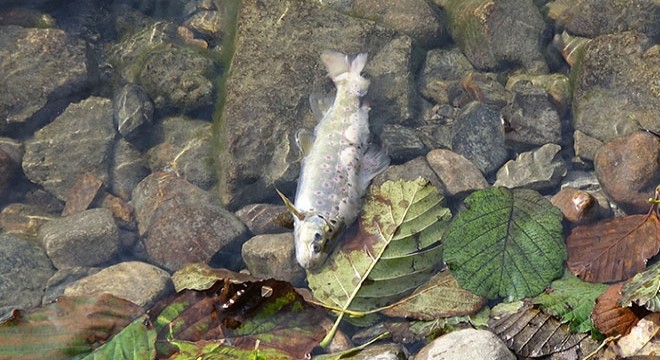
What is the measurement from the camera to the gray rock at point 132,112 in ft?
19.8

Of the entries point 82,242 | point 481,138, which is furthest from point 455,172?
point 82,242

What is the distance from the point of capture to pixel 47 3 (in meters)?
6.60

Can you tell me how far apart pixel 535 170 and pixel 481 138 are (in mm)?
586

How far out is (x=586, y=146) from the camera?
555cm

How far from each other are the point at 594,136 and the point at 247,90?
10.9 ft

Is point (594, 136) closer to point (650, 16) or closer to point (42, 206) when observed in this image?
point (650, 16)

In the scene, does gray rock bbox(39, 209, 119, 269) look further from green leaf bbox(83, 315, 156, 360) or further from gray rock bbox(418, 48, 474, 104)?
gray rock bbox(418, 48, 474, 104)

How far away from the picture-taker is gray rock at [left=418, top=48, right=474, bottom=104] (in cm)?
626

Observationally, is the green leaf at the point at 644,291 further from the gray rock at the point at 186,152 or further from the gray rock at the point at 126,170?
the gray rock at the point at 126,170

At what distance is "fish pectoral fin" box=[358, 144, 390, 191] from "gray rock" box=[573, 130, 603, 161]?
1765mm

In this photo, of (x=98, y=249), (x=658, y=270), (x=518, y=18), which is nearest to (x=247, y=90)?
(x=98, y=249)

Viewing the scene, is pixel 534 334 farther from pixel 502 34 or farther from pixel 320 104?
pixel 502 34

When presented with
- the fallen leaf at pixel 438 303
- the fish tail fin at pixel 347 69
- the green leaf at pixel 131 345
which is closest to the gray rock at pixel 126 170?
the fish tail fin at pixel 347 69

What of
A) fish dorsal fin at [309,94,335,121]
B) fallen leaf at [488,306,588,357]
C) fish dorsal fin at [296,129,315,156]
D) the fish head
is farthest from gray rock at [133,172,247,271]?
fallen leaf at [488,306,588,357]
